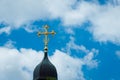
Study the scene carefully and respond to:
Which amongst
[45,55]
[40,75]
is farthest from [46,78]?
[45,55]

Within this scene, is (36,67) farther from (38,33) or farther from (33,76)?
(38,33)

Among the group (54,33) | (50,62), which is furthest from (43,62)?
(54,33)

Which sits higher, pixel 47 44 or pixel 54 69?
pixel 47 44

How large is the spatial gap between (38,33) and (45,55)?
2170 millimetres

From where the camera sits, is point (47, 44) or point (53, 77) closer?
point (53, 77)

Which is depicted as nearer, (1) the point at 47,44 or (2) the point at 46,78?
(2) the point at 46,78

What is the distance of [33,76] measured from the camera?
1492 inches

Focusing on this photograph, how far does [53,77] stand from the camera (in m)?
37.2

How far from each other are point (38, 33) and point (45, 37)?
0.76 meters

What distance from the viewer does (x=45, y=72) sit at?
1459 inches

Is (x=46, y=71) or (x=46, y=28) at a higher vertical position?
(x=46, y=28)

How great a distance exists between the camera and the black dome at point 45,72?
3691 cm

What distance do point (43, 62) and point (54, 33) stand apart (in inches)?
124

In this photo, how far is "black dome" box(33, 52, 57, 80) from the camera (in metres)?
36.9
